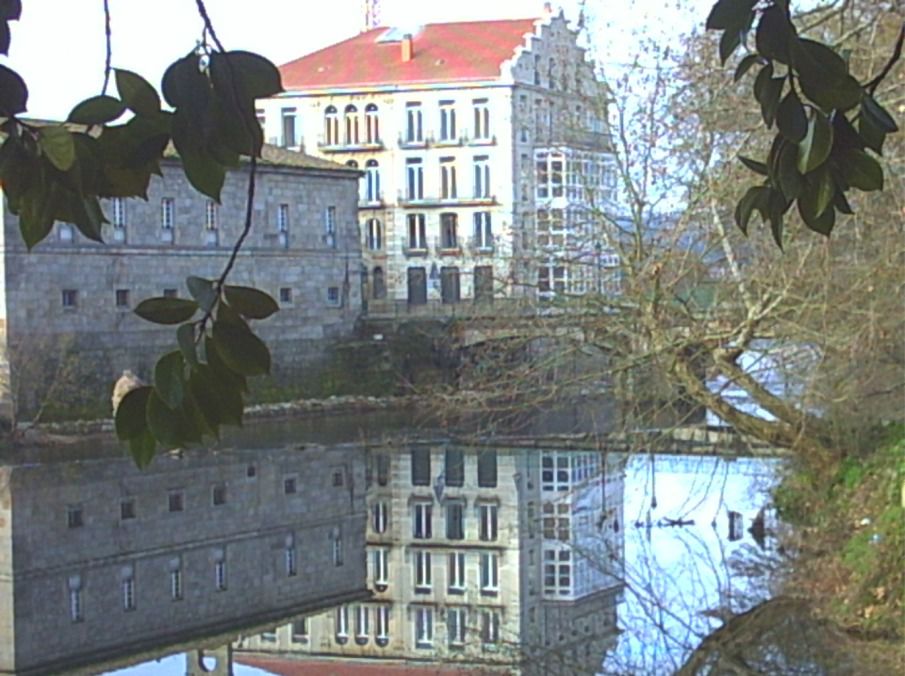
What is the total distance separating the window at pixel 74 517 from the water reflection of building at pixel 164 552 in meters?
0.02

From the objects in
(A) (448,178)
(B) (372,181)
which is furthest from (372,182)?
(A) (448,178)

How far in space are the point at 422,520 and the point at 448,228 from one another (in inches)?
493

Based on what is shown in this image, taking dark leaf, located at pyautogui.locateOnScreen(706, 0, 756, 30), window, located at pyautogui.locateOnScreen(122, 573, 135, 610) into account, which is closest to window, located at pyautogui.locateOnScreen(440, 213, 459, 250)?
window, located at pyautogui.locateOnScreen(122, 573, 135, 610)

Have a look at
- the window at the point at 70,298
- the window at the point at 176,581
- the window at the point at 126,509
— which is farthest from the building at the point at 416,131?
the window at the point at 176,581

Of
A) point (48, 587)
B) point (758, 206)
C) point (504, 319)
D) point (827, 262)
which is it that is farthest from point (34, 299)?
point (758, 206)

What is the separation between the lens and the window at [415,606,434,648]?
920cm

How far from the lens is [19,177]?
1297 millimetres

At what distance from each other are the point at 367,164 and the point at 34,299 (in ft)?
23.6

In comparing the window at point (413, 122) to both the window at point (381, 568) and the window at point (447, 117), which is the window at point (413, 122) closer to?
the window at point (447, 117)

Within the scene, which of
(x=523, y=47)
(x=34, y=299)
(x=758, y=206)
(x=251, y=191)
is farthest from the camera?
(x=523, y=47)

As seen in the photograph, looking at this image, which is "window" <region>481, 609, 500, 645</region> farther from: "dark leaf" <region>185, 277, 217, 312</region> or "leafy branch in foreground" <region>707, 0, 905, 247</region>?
"dark leaf" <region>185, 277, 217, 312</region>

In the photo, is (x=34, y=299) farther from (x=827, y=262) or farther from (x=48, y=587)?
(x=827, y=262)

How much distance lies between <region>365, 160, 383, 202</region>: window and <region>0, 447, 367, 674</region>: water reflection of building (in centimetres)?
997

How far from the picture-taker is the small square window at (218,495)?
552 inches
